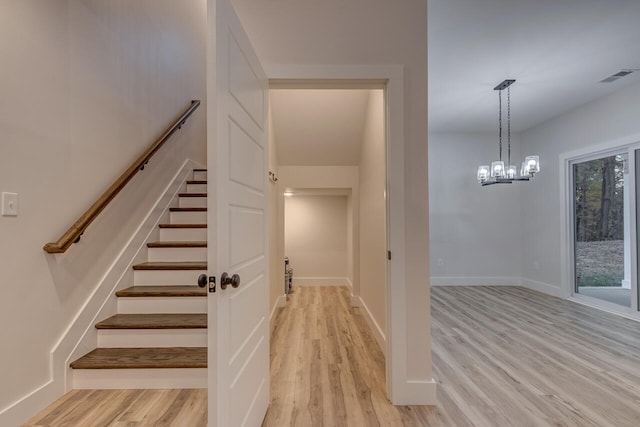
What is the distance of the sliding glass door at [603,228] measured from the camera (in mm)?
3920

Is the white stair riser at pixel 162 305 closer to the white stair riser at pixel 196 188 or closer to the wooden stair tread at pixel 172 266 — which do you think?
the wooden stair tread at pixel 172 266

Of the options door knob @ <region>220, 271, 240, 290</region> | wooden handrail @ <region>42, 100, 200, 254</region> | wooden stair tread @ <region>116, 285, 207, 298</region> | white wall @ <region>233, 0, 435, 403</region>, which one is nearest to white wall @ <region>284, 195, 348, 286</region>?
wooden handrail @ <region>42, 100, 200, 254</region>

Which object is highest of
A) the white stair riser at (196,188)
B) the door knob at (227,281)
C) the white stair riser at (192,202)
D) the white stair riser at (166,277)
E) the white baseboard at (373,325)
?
the white stair riser at (196,188)

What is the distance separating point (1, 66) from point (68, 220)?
34.8 inches

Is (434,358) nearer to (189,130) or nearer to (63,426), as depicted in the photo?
(63,426)

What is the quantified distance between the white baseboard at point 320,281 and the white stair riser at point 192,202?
9.24ft

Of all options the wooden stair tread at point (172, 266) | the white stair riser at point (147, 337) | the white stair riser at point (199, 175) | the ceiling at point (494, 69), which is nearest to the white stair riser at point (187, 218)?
the wooden stair tread at point (172, 266)

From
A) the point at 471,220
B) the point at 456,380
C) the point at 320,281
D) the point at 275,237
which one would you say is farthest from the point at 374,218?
the point at 471,220

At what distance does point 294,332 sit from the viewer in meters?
3.33

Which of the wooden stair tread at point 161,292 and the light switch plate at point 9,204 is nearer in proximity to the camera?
the light switch plate at point 9,204

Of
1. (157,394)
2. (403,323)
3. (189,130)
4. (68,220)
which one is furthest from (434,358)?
(189,130)

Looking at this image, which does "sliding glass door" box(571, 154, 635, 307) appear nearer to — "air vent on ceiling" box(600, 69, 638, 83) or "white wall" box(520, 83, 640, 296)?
"white wall" box(520, 83, 640, 296)

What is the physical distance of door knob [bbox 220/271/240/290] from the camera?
3.94 ft

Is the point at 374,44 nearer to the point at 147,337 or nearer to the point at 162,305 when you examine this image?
the point at 162,305
